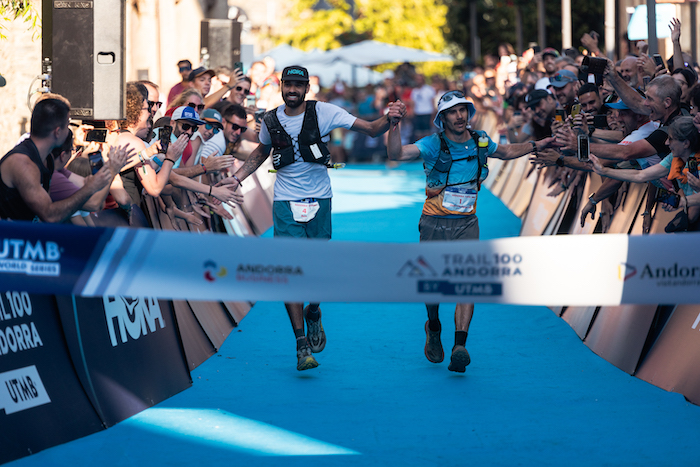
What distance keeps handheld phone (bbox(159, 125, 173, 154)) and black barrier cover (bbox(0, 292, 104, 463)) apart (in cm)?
244

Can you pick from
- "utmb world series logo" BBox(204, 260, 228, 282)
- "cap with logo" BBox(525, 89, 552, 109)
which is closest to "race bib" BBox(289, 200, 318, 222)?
"utmb world series logo" BBox(204, 260, 228, 282)

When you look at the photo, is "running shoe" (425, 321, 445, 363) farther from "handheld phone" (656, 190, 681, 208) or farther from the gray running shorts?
"handheld phone" (656, 190, 681, 208)

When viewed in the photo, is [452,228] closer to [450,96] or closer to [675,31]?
[450,96]

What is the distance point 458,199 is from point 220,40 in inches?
448

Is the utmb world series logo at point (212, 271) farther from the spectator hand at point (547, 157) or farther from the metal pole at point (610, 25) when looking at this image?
the metal pole at point (610, 25)

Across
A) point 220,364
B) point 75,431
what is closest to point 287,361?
point 220,364

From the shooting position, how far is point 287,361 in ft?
25.1

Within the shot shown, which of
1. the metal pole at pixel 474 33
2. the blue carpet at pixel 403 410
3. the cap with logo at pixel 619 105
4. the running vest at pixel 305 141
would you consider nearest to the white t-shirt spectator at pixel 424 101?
the metal pole at pixel 474 33

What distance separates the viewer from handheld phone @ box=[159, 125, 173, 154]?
7707 millimetres

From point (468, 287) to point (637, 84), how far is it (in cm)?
618

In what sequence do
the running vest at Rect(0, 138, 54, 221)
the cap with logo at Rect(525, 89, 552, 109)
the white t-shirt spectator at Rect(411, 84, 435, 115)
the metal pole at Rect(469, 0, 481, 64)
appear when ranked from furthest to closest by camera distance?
1. the metal pole at Rect(469, 0, 481, 64)
2. the white t-shirt spectator at Rect(411, 84, 435, 115)
3. the cap with logo at Rect(525, 89, 552, 109)
4. the running vest at Rect(0, 138, 54, 221)

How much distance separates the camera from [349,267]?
4652 mm

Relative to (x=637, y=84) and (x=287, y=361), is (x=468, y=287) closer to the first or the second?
Result: (x=287, y=361)

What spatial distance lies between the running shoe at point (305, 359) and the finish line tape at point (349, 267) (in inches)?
104
